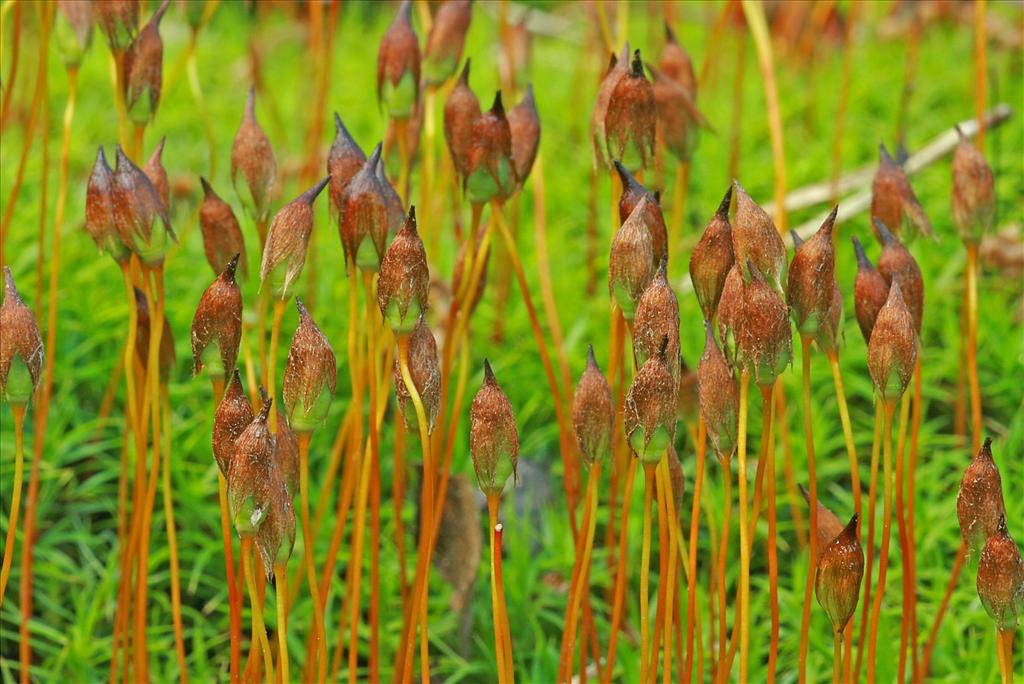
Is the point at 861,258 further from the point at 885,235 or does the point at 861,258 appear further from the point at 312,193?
the point at 312,193

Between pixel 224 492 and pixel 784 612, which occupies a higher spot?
pixel 224 492

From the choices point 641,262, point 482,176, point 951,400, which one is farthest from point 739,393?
point 951,400

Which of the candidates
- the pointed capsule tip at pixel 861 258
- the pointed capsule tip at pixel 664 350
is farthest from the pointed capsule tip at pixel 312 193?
the pointed capsule tip at pixel 861 258

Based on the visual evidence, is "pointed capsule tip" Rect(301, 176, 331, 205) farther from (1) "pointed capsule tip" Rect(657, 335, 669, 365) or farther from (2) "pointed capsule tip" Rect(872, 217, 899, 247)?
(2) "pointed capsule tip" Rect(872, 217, 899, 247)

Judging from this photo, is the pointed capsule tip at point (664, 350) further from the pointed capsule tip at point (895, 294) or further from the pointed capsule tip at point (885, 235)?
the pointed capsule tip at point (885, 235)

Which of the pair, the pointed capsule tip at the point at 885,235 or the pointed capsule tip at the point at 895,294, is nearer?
the pointed capsule tip at the point at 895,294

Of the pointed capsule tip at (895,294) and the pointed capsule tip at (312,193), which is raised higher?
the pointed capsule tip at (312,193)

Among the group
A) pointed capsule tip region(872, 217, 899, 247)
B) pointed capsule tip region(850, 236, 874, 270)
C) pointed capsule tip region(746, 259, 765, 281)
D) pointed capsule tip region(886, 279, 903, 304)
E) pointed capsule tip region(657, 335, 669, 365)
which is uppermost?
pointed capsule tip region(872, 217, 899, 247)

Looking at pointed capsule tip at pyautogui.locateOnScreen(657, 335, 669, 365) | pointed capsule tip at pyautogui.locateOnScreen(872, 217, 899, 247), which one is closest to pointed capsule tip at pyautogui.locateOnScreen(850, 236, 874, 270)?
pointed capsule tip at pyautogui.locateOnScreen(872, 217, 899, 247)

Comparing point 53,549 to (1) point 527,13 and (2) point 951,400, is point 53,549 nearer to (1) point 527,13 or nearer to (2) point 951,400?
(2) point 951,400

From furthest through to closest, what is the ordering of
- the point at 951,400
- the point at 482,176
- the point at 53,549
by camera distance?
the point at 951,400, the point at 53,549, the point at 482,176

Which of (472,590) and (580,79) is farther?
(580,79)
